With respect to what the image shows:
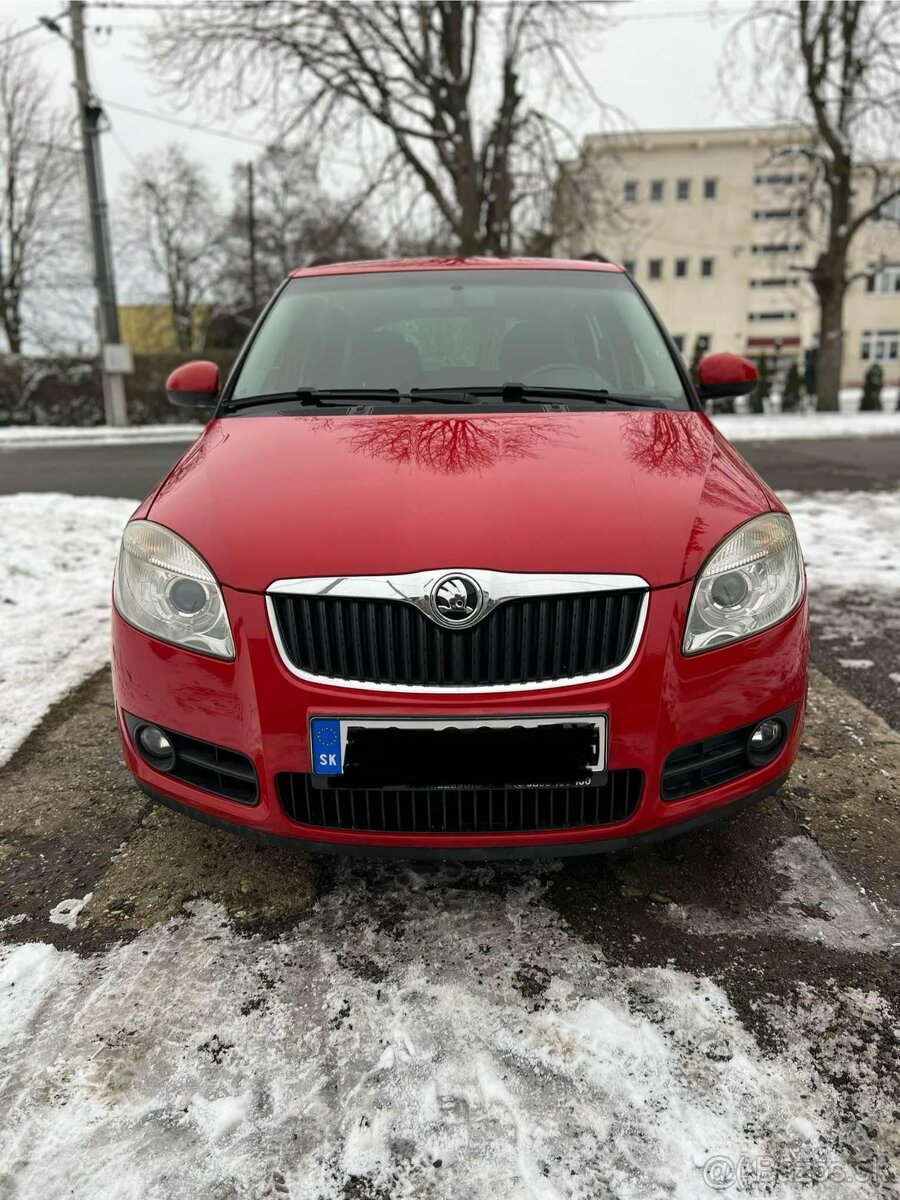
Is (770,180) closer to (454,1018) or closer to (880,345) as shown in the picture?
(880,345)

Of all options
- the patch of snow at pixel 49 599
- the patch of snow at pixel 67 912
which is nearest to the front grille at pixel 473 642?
the patch of snow at pixel 67 912

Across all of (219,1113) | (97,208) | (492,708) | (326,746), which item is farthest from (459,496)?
(97,208)

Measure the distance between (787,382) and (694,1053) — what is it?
23.1 meters

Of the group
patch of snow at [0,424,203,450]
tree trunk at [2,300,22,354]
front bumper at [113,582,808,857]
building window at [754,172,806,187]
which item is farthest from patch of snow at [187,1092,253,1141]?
building window at [754,172,806,187]

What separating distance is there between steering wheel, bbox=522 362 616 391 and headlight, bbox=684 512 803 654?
2.93 ft

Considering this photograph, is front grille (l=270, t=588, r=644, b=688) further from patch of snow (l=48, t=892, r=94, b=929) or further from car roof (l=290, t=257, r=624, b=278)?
car roof (l=290, t=257, r=624, b=278)

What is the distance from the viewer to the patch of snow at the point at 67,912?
6.78ft

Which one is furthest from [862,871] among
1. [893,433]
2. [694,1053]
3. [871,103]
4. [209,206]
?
[209,206]

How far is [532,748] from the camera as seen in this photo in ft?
5.83

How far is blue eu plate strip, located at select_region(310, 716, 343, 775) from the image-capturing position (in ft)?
5.89

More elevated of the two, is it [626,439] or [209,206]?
[209,206]

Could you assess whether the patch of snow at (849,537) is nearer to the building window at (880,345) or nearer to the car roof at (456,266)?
the car roof at (456,266)

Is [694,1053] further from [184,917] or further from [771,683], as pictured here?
[184,917]

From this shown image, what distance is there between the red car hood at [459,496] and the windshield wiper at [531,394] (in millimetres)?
154
